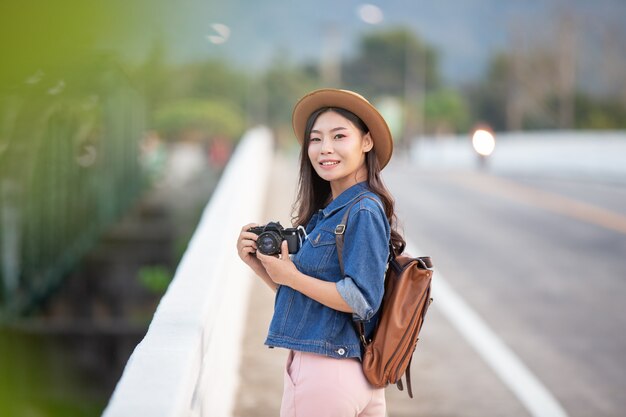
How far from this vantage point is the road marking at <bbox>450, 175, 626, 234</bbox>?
1274 centimetres

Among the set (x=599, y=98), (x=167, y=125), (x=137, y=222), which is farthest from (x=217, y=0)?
(x=599, y=98)

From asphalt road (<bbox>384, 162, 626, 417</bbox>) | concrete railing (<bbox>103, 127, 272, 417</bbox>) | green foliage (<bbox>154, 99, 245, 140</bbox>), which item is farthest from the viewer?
green foliage (<bbox>154, 99, 245, 140</bbox>)

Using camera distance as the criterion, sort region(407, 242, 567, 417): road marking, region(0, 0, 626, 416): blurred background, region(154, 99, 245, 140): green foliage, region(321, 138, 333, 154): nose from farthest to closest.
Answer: region(154, 99, 245, 140): green foliage → region(407, 242, 567, 417): road marking → region(321, 138, 333, 154): nose → region(0, 0, 626, 416): blurred background

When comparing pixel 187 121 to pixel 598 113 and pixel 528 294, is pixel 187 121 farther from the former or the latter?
pixel 528 294

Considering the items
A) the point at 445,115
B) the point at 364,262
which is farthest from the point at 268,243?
the point at 445,115

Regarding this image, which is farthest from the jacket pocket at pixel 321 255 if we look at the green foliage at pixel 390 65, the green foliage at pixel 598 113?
the green foliage at pixel 390 65

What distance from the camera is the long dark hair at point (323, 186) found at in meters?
2.32

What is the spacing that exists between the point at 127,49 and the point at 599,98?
6292cm

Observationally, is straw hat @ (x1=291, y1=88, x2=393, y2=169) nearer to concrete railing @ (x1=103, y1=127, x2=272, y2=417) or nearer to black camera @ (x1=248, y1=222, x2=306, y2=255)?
black camera @ (x1=248, y1=222, x2=306, y2=255)

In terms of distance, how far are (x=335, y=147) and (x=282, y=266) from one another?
36 cm

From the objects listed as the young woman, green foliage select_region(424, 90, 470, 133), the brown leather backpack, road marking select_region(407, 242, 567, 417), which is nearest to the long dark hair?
the young woman

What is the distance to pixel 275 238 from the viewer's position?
85.8 inches

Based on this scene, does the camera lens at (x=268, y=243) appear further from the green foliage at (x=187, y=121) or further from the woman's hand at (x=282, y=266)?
the green foliage at (x=187, y=121)

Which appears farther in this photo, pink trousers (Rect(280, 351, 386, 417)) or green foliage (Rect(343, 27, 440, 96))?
green foliage (Rect(343, 27, 440, 96))
